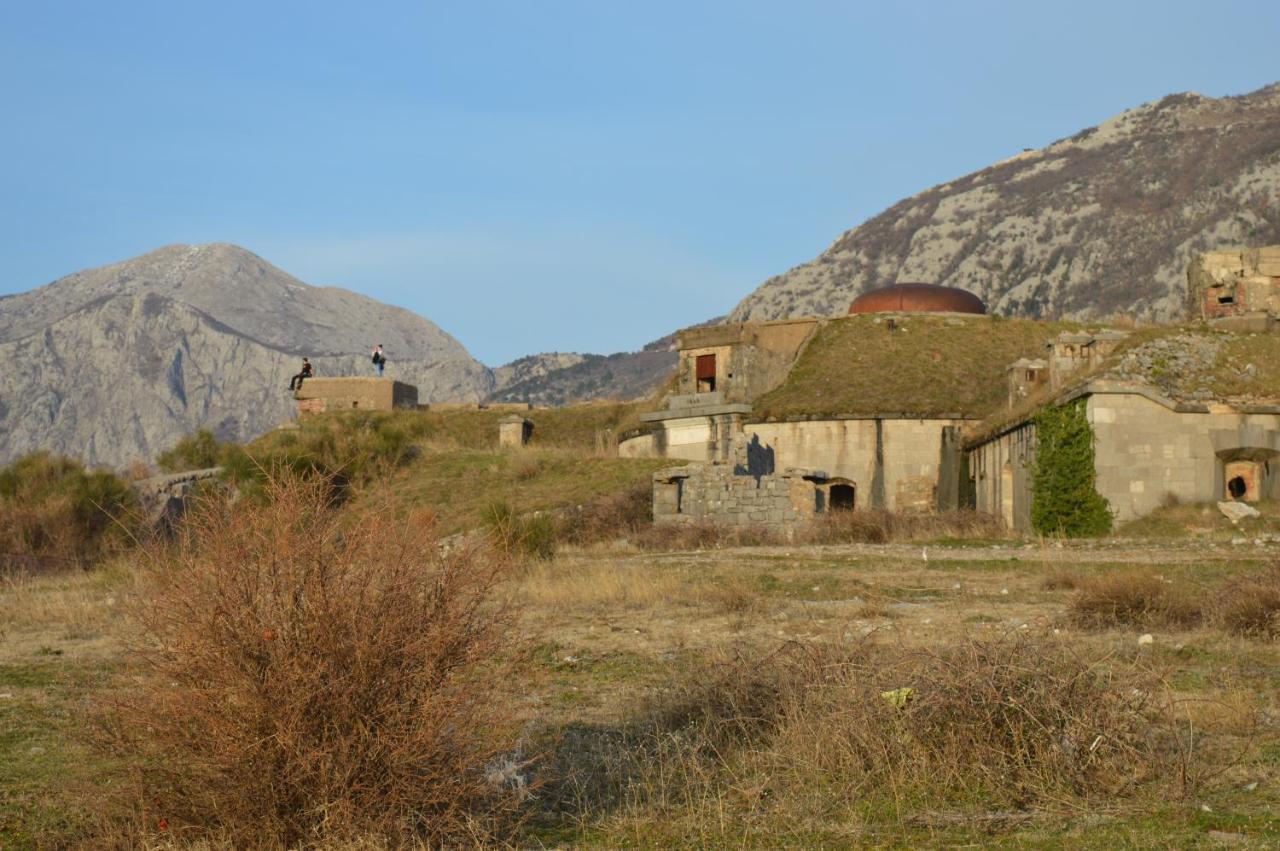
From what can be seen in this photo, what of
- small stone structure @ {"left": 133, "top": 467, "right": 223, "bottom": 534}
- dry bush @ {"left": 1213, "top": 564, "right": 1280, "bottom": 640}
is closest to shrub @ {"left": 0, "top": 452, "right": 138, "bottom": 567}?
small stone structure @ {"left": 133, "top": 467, "right": 223, "bottom": 534}

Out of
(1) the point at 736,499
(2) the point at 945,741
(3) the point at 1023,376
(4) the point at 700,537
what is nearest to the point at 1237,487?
(3) the point at 1023,376

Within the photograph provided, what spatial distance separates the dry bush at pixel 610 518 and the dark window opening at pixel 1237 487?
10.8 metres

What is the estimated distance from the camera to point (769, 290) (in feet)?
410

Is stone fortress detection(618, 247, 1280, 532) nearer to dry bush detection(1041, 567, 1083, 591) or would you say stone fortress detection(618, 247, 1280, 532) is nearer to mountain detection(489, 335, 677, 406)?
dry bush detection(1041, 567, 1083, 591)

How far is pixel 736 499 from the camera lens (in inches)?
1091

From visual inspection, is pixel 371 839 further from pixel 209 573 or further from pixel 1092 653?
pixel 1092 653

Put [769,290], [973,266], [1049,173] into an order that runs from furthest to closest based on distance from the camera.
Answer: [1049,173] < [769,290] < [973,266]

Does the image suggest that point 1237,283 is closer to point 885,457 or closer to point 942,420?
point 942,420

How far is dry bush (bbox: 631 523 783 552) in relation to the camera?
2517 centimetres

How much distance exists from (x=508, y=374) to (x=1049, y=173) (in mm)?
58513

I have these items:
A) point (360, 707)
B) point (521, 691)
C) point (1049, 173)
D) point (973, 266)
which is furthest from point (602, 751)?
point (1049, 173)

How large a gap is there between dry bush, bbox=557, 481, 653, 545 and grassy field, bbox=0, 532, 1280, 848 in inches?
427

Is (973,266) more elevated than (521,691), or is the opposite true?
(973,266)

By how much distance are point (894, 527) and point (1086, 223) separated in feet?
307
